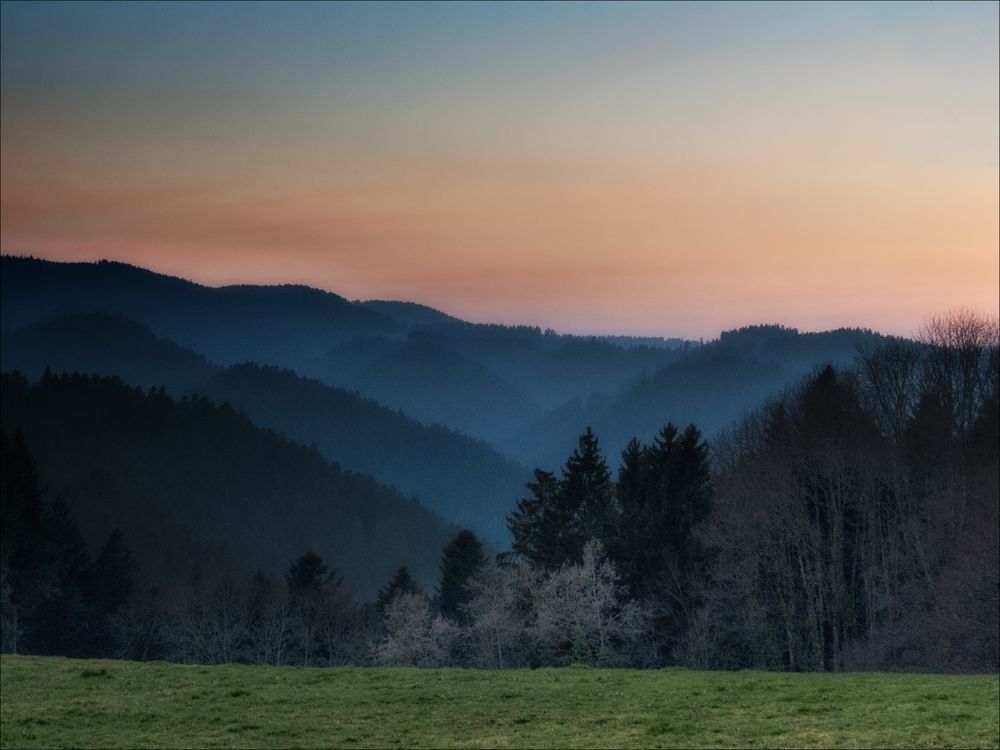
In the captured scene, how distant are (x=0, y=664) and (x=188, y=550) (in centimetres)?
15365

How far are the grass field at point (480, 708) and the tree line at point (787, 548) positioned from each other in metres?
25.1

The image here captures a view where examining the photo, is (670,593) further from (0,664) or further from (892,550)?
(0,664)

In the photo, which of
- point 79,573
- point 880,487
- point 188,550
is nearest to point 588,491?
point 880,487

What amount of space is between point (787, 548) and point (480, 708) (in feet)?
132

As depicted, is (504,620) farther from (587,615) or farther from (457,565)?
(457,565)

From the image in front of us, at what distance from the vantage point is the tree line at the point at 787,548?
53719mm

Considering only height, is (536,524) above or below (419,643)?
above

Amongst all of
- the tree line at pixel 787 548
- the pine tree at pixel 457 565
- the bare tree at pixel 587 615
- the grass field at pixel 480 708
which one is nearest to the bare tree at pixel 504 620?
the tree line at pixel 787 548

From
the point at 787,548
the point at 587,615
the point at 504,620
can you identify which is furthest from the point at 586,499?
the point at 787,548

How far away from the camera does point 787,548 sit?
6006 cm

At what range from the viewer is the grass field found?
66.2ft

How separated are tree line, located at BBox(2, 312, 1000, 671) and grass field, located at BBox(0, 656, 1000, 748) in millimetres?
25067

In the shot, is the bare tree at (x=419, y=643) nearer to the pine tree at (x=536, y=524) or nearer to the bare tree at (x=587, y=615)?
the pine tree at (x=536, y=524)

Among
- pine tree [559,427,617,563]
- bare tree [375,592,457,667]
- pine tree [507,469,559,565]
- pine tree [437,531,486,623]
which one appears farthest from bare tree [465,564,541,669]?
pine tree [437,531,486,623]
